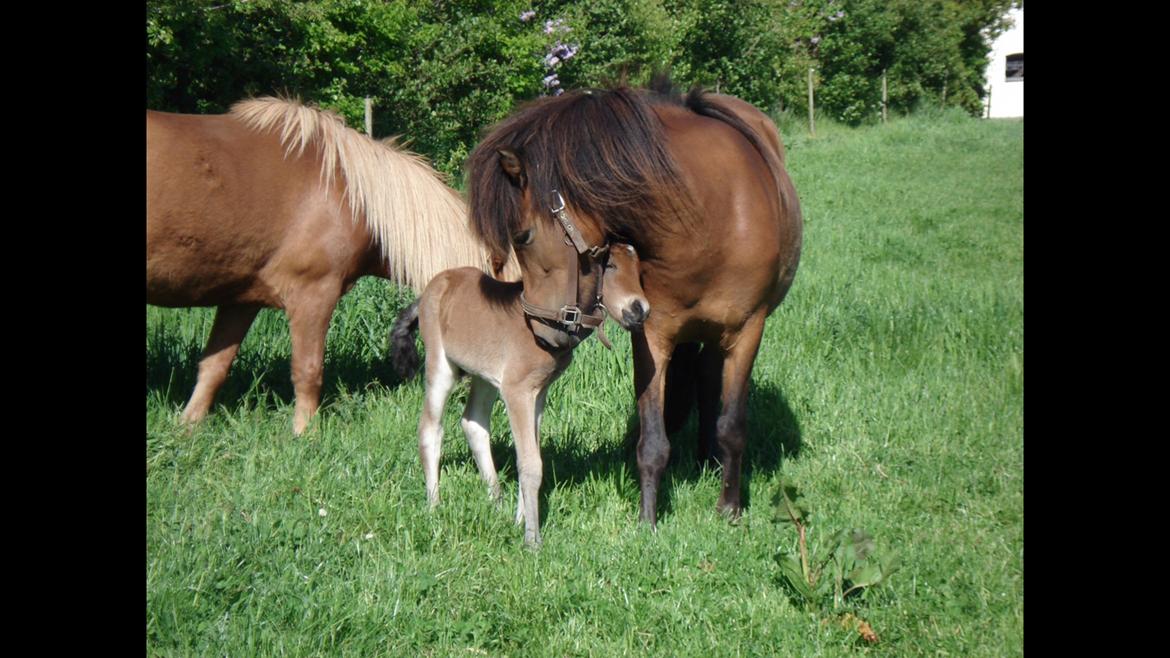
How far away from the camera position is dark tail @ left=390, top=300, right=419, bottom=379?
199 inches

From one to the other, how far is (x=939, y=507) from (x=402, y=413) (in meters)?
3.11

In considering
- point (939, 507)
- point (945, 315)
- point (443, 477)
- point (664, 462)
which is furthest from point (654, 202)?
point (945, 315)

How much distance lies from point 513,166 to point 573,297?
0.59m

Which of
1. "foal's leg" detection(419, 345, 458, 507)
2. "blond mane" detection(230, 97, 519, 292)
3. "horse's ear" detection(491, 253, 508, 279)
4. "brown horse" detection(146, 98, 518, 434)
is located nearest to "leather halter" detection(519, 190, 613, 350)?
"horse's ear" detection(491, 253, 508, 279)

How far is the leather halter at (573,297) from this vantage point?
3838 mm

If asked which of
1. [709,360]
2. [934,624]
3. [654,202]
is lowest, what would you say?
[934,624]

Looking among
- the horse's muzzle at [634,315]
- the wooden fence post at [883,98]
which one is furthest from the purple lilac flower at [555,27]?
the wooden fence post at [883,98]

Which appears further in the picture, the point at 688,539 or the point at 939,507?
the point at 939,507

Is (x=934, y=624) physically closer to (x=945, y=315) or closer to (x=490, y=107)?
(x=945, y=315)

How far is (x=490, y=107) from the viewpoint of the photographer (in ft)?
42.0

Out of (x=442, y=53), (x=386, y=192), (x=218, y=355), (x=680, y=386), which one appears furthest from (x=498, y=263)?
(x=442, y=53)

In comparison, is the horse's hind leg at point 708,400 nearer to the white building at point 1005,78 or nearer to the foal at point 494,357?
the foal at point 494,357

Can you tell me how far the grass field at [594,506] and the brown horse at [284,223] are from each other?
23.6 inches

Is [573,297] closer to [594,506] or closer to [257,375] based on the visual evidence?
[594,506]
